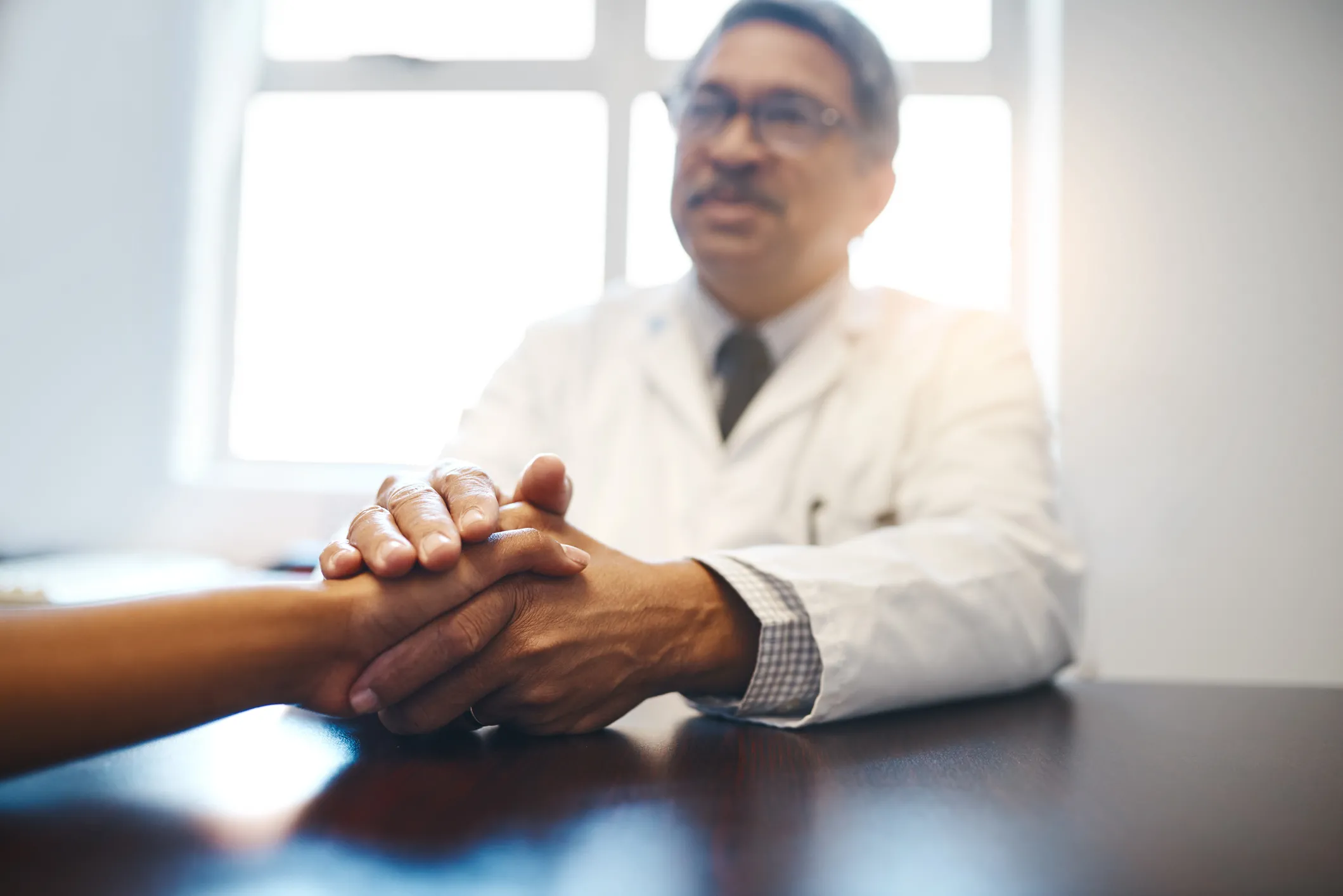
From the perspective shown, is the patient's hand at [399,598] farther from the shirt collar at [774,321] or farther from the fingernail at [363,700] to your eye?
the shirt collar at [774,321]

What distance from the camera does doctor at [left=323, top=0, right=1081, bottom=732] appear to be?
0.71 m

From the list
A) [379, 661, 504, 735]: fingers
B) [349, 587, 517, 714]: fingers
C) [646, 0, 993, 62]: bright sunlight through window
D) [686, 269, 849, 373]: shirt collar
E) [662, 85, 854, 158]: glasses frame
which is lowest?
[379, 661, 504, 735]: fingers

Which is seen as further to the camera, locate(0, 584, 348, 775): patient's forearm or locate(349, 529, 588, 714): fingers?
locate(349, 529, 588, 714): fingers

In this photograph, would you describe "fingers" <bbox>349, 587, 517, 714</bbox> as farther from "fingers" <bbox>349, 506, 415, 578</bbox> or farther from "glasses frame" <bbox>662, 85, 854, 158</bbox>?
"glasses frame" <bbox>662, 85, 854, 158</bbox>

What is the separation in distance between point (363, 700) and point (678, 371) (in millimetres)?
902

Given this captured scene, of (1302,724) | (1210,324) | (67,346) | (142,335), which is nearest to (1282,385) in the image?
(1210,324)

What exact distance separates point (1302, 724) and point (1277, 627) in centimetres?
140

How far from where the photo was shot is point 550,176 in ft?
7.97

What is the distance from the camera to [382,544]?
24.3 inches

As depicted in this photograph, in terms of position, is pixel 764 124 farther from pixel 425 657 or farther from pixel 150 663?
pixel 150 663

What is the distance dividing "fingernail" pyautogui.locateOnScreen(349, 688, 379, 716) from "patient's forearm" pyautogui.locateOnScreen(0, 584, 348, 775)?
0.09 ft

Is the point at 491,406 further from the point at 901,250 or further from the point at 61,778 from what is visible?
the point at 901,250

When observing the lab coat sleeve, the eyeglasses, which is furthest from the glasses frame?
the lab coat sleeve

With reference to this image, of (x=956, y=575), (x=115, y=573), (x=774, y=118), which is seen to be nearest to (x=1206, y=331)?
(x=774, y=118)
